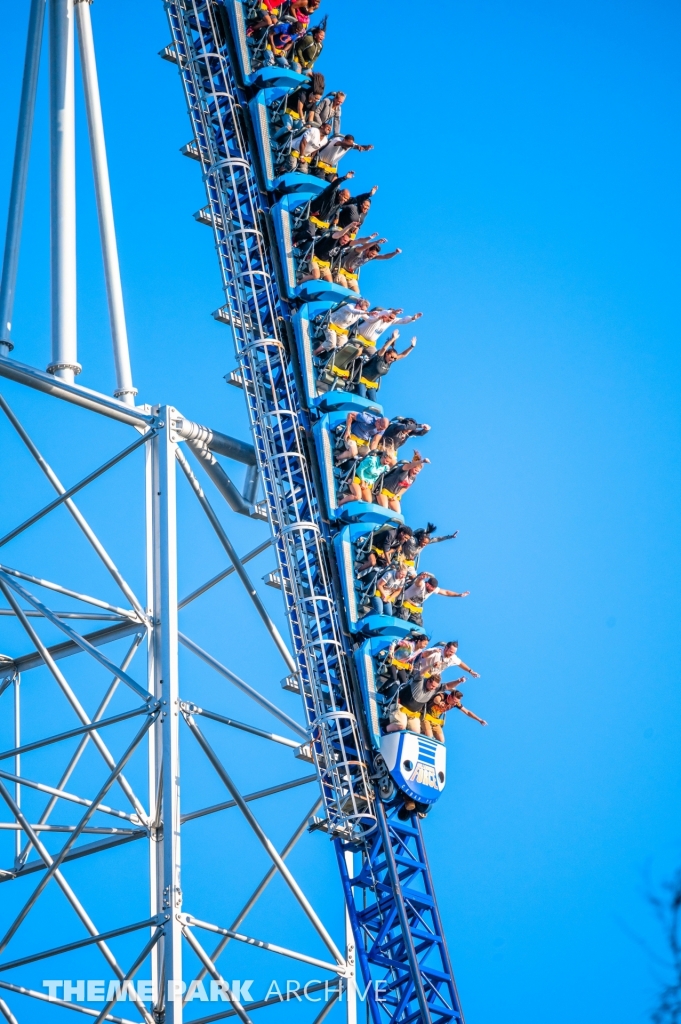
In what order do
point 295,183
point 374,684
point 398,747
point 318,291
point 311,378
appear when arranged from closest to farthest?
point 398,747, point 374,684, point 311,378, point 318,291, point 295,183

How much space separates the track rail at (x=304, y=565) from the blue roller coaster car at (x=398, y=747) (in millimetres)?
156

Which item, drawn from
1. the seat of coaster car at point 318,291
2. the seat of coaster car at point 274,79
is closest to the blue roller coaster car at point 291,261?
the seat of coaster car at point 318,291

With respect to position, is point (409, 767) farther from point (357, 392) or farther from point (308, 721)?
point (357, 392)

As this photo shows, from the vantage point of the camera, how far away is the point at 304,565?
15805 mm

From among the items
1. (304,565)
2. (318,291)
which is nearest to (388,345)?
(318,291)

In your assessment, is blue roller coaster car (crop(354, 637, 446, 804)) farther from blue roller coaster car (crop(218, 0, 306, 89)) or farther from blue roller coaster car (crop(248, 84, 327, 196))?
blue roller coaster car (crop(218, 0, 306, 89))

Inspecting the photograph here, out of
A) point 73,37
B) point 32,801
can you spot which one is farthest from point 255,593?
point 32,801

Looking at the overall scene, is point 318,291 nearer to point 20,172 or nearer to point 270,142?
point 270,142

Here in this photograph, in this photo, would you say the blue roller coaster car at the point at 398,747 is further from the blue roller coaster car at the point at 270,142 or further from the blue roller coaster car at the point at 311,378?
Result: the blue roller coaster car at the point at 270,142

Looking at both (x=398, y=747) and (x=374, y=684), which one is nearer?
(x=398, y=747)

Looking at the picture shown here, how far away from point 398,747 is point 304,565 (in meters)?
1.89

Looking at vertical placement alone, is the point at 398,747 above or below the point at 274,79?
below

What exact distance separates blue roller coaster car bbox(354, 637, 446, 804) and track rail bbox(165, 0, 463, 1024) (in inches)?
6.1

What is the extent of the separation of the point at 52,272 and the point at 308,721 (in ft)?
15.7
